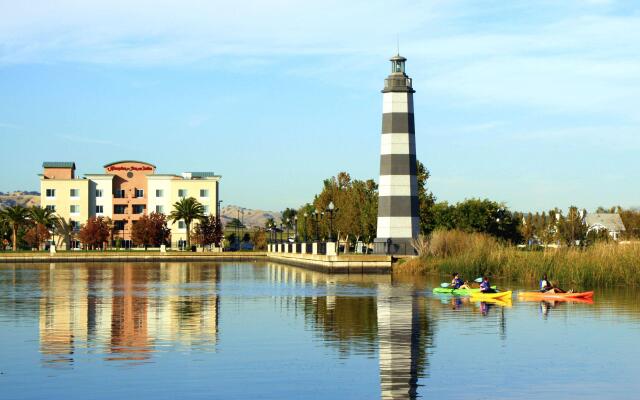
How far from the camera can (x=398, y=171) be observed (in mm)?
70000

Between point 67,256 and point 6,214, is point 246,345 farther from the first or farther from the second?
point 6,214

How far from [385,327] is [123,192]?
12848 centimetres

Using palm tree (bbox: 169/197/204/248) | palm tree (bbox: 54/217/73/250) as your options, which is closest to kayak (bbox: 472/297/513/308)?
palm tree (bbox: 169/197/204/248)

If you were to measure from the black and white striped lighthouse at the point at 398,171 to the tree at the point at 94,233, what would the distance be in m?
79.3

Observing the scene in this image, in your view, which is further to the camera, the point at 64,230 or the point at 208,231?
the point at 64,230

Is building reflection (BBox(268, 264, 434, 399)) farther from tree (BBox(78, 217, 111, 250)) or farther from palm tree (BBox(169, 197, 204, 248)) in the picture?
tree (BBox(78, 217, 111, 250))

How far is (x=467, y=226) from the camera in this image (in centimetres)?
9350

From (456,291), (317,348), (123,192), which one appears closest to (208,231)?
(123,192)

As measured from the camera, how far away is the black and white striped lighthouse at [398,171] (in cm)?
7000

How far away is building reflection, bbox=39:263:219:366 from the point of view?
25344mm

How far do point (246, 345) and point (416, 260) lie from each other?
4177 centimetres

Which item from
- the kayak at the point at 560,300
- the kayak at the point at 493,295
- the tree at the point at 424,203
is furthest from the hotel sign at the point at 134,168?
the kayak at the point at 560,300

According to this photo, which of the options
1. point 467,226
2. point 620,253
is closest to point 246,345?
point 620,253

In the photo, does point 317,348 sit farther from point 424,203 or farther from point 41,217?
point 41,217
